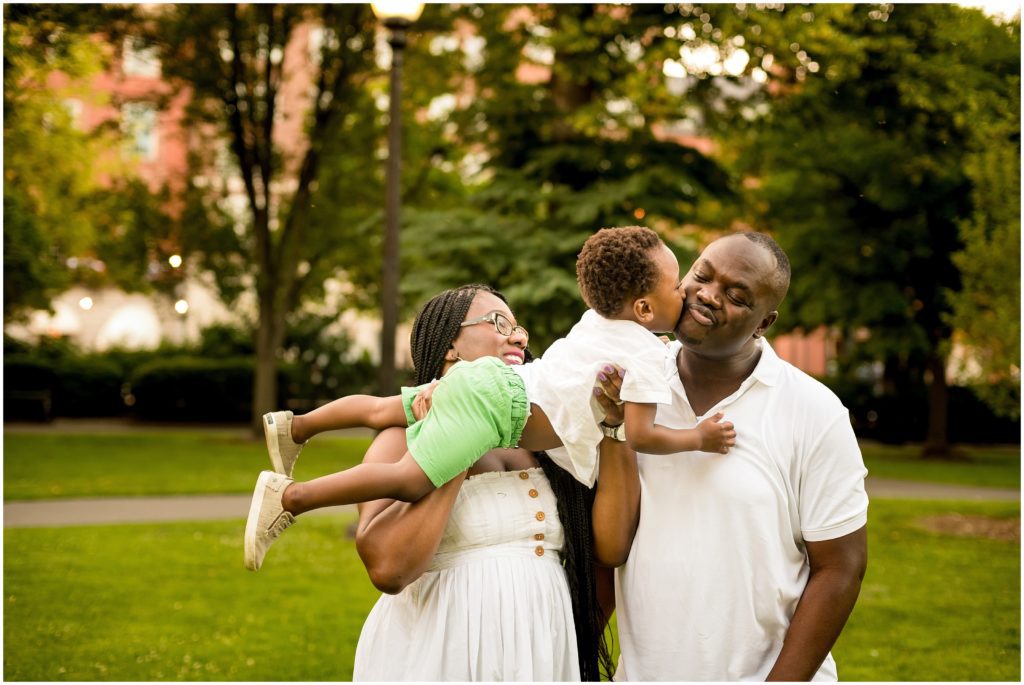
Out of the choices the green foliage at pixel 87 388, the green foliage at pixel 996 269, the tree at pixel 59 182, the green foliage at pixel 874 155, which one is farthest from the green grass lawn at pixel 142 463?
the green foliage at pixel 996 269

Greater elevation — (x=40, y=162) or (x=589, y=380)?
(x=40, y=162)

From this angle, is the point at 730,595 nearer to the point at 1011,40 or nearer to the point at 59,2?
the point at 1011,40

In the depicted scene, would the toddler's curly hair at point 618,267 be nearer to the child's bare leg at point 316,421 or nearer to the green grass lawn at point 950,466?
the child's bare leg at point 316,421

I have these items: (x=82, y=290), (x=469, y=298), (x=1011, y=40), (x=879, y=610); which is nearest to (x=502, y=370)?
(x=469, y=298)

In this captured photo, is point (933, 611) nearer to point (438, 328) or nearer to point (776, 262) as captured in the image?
point (776, 262)

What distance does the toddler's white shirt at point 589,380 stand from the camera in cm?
267

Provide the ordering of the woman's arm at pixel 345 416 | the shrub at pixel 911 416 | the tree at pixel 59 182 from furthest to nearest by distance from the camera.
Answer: the shrub at pixel 911 416 → the tree at pixel 59 182 → the woman's arm at pixel 345 416

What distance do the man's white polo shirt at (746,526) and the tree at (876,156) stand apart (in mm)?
11314

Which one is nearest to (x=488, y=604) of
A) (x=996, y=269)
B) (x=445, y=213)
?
(x=996, y=269)

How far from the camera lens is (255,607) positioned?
344 inches

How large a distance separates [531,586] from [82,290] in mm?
34580

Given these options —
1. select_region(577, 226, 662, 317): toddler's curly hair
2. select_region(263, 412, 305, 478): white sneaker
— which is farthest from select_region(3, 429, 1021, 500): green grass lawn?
select_region(577, 226, 662, 317): toddler's curly hair

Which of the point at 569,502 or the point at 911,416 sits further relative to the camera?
the point at 911,416

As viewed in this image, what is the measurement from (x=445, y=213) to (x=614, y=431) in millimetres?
12048
